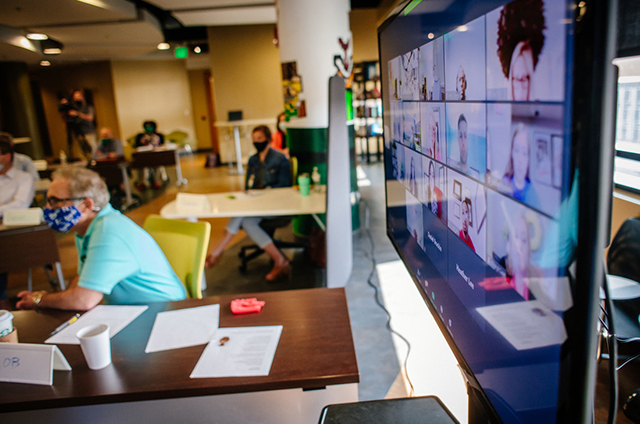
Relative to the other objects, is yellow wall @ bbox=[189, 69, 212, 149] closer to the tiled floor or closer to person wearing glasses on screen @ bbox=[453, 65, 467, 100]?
the tiled floor

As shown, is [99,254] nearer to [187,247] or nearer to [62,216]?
[62,216]

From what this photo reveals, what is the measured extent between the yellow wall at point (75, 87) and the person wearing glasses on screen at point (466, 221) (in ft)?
51.8

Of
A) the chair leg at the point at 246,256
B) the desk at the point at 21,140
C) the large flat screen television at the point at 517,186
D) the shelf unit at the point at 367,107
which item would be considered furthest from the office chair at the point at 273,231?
the desk at the point at 21,140

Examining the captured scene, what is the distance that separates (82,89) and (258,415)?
1623 centimetres

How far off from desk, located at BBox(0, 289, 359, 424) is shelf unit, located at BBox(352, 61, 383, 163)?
869 centimetres

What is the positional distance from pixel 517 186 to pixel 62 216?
194 cm

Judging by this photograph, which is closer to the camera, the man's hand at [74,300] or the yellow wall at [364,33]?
the man's hand at [74,300]

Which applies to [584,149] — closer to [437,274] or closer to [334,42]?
[437,274]

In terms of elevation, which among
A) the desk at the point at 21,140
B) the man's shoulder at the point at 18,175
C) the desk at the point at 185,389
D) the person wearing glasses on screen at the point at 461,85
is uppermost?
the desk at the point at 21,140

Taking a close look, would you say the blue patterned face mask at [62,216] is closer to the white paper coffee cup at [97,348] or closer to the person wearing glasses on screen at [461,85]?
the white paper coffee cup at [97,348]

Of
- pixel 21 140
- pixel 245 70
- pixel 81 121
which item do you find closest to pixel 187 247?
pixel 245 70

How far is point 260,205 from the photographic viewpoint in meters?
3.42

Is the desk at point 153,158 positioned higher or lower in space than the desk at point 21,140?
lower

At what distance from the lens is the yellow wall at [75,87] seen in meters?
14.4
